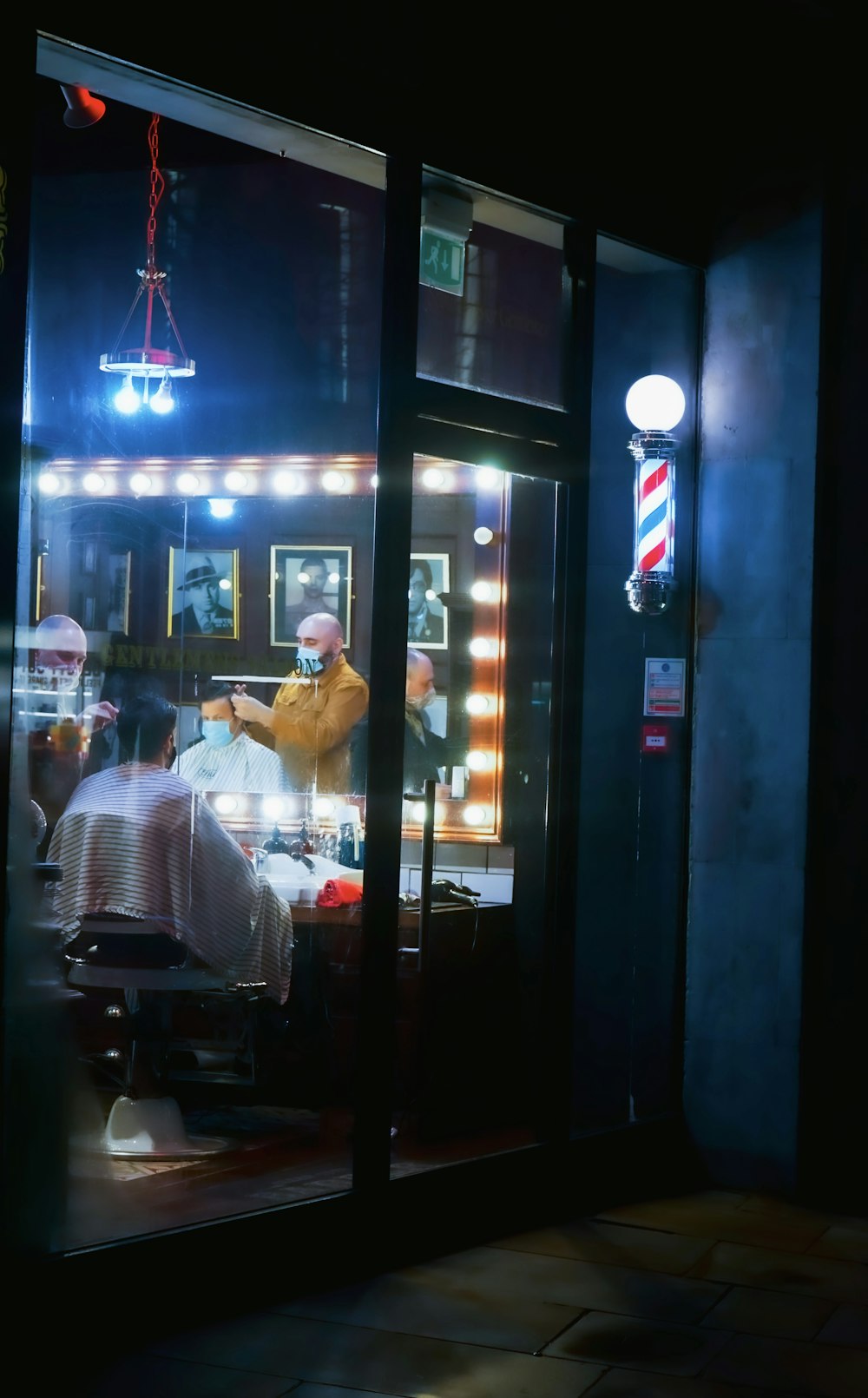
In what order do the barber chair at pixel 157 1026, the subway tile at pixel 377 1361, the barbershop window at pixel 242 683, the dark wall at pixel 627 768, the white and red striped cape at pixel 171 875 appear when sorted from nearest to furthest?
the subway tile at pixel 377 1361 → the barbershop window at pixel 242 683 → the white and red striped cape at pixel 171 875 → the barber chair at pixel 157 1026 → the dark wall at pixel 627 768

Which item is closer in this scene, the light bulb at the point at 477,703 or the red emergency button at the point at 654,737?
the light bulb at the point at 477,703

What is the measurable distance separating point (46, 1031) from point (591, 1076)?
1.95m

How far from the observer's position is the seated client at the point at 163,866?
3785mm

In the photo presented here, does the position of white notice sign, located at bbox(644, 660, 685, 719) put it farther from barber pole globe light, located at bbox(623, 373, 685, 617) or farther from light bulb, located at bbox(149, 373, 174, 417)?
light bulb, located at bbox(149, 373, 174, 417)

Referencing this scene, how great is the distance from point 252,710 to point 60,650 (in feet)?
2.23

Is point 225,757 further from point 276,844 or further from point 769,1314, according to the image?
point 769,1314

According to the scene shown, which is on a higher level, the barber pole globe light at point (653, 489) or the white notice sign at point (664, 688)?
the barber pole globe light at point (653, 489)

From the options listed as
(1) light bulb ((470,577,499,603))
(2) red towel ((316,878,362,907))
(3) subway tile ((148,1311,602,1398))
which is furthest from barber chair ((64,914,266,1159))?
(1) light bulb ((470,577,499,603))

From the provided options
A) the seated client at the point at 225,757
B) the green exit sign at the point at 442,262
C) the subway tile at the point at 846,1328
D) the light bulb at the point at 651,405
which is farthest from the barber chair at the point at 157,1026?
the light bulb at the point at 651,405

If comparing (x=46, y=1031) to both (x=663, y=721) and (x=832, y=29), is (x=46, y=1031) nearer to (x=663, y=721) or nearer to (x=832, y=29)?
(x=663, y=721)

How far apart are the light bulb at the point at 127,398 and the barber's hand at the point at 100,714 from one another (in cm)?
66

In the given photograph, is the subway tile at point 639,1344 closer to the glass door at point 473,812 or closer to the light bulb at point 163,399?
the glass door at point 473,812

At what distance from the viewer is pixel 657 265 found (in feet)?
16.5

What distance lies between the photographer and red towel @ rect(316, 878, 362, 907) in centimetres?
419
